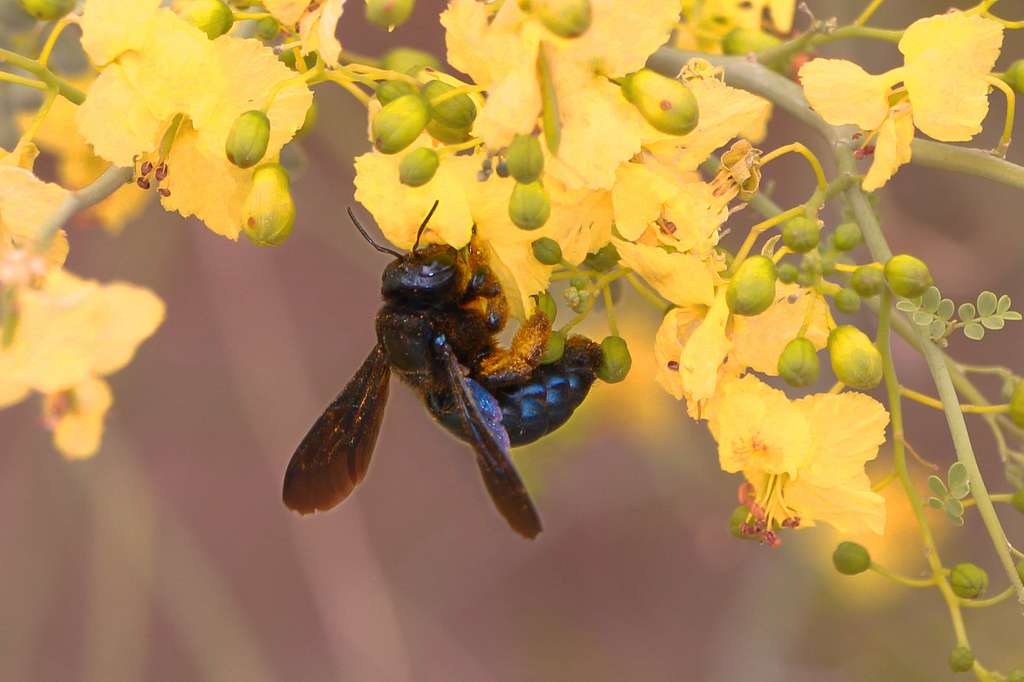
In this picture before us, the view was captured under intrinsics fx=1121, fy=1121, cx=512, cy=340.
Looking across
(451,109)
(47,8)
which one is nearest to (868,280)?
(451,109)

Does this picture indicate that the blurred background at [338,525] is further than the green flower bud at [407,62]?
Yes

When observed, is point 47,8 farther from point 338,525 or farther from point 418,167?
point 338,525

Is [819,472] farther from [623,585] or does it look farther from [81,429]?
[623,585]

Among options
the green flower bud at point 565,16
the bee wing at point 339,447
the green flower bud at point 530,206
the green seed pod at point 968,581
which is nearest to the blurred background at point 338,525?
the bee wing at point 339,447

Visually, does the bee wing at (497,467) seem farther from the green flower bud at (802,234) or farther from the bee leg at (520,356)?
the green flower bud at (802,234)

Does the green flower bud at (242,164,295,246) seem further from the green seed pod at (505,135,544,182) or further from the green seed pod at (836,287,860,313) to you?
the green seed pod at (836,287,860,313)

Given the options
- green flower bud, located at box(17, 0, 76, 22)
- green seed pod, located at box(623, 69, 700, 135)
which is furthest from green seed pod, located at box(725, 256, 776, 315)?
green flower bud, located at box(17, 0, 76, 22)

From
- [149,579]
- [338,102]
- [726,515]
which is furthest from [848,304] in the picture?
[149,579]
